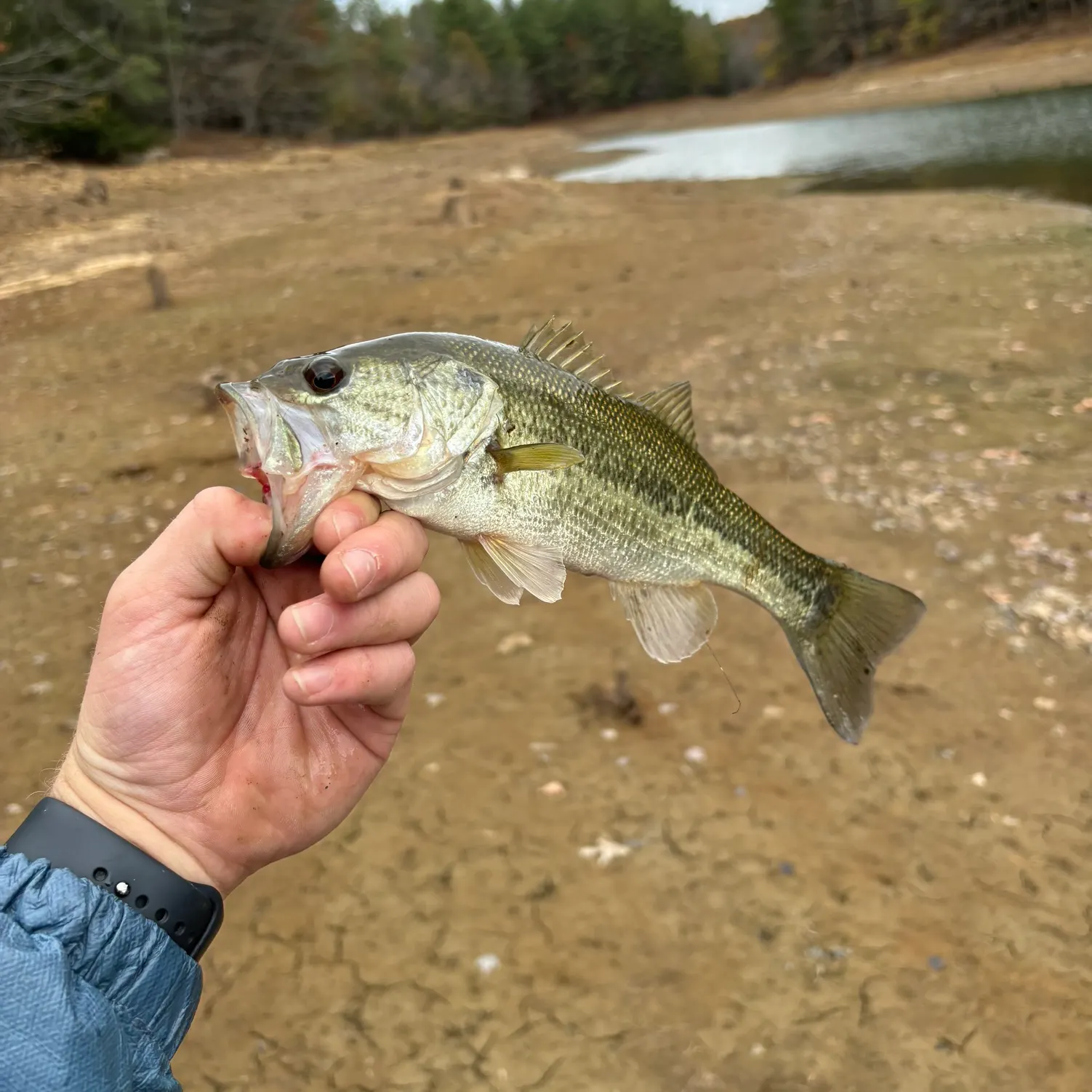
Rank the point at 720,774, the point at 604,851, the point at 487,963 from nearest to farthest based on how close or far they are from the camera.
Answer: the point at 487,963 < the point at 604,851 < the point at 720,774

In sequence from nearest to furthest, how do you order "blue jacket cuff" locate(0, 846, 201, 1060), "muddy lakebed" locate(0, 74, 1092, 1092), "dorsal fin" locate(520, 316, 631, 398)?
"blue jacket cuff" locate(0, 846, 201, 1060), "dorsal fin" locate(520, 316, 631, 398), "muddy lakebed" locate(0, 74, 1092, 1092)

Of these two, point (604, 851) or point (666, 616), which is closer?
point (666, 616)

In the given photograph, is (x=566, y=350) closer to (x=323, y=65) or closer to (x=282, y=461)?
(x=282, y=461)

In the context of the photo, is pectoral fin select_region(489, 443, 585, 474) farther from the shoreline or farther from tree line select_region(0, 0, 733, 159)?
the shoreline

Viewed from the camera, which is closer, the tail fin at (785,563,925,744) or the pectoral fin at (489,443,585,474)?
the pectoral fin at (489,443,585,474)

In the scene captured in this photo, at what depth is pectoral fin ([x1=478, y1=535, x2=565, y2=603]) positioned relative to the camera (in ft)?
6.61

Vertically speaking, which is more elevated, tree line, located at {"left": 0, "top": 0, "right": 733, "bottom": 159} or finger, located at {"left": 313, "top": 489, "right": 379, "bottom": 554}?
tree line, located at {"left": 0, "top": 0, "right": 733, "bottom": 159}

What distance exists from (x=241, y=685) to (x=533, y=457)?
3.26 feet

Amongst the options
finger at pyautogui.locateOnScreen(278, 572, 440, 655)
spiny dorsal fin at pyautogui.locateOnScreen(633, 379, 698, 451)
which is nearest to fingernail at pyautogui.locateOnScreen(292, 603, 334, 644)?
finger at pyautogui.locateOnScreen(278, 572, 440, 655)

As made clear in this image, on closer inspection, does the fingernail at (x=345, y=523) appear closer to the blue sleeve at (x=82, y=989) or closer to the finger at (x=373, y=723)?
the finger at (x=373, y=723)

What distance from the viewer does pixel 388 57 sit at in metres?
59.3

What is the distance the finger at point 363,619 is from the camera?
1709 mm

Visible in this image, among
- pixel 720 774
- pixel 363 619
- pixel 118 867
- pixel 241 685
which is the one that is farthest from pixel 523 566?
pixel 720 774

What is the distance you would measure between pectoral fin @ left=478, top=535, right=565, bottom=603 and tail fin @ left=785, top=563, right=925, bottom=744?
894 millimetres
